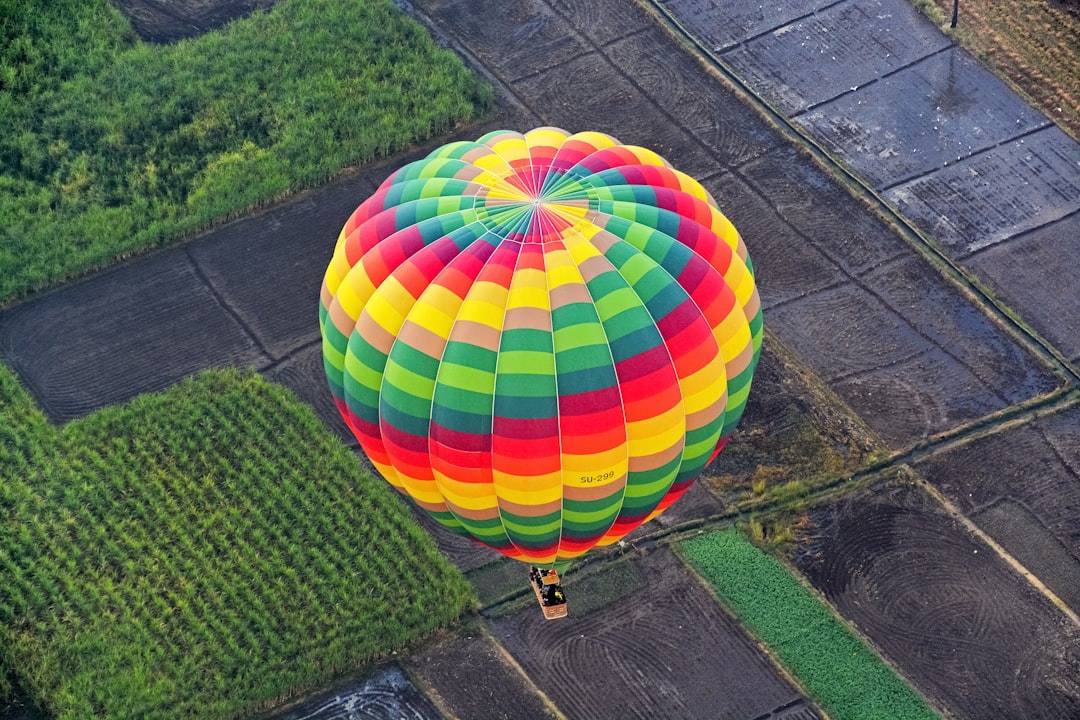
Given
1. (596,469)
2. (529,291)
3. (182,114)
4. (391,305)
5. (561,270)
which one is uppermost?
(561,270)

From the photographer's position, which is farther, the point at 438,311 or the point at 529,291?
the point at 438,311

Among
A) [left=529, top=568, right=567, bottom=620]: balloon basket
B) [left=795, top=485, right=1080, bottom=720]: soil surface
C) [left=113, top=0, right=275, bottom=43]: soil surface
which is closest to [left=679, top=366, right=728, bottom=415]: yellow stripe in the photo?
[left=529, top=568, right=567, bottom=620]: balloon basket

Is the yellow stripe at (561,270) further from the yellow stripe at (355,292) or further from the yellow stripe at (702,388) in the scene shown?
the yellow stripe at (355,292)

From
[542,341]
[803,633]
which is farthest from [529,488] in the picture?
[803,633]

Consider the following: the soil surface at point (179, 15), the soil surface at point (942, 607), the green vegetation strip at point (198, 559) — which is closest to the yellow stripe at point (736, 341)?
the soil surface at point (942, 607)

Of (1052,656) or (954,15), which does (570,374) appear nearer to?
(1052,656)

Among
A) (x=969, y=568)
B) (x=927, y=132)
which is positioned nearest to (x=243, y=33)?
(x=927, y=132)

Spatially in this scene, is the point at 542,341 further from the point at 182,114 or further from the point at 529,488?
the point at 182,114
